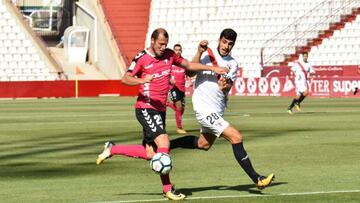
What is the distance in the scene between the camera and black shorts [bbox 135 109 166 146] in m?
13.3

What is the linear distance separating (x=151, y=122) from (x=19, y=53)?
50.7m

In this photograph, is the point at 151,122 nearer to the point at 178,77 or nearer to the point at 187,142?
the point at 187,142

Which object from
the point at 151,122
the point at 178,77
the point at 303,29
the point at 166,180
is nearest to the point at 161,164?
the point at 166,180

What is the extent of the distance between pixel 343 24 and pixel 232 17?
795 centimetres

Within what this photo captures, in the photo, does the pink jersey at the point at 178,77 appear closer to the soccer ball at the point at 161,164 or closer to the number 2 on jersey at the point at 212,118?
the number 2 on jersey at the point at 212,118

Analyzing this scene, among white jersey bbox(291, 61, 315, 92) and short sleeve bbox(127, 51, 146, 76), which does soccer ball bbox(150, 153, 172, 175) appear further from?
A: white jersey bbox(291, 61, 315, 92)

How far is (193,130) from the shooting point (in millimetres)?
27156

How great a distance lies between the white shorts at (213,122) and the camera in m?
13.6

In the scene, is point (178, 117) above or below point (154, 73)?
below

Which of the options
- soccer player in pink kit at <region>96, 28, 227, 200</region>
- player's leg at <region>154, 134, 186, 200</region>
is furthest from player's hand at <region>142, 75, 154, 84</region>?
player's leg at <region>154, 134, 186, 200</region>

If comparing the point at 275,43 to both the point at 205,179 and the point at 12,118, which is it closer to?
the point at 12,118

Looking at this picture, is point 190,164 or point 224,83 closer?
point 224,83

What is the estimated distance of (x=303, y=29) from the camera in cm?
5906

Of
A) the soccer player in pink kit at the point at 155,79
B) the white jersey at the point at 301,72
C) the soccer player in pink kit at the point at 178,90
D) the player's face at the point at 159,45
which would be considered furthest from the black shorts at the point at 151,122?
the white jersey at the point at 301,72
